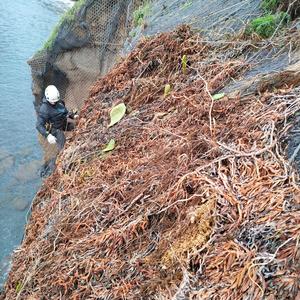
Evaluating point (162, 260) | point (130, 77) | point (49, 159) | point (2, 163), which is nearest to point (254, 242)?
point (162, 260)

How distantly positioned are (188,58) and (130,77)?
2.76 ft

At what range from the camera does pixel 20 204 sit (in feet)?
31.9

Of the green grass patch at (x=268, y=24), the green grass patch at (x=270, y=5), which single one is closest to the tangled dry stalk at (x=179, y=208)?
the green grass patch at (x=268, y=24)

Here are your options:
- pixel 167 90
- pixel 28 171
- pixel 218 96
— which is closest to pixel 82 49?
pixel 28 171

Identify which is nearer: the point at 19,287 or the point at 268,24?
the point at 19,287

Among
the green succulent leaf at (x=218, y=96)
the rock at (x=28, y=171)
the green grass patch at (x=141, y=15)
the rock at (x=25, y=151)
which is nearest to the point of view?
the green succulent leaf at (x=218, y=96)

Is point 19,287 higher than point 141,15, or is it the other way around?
point 141,15

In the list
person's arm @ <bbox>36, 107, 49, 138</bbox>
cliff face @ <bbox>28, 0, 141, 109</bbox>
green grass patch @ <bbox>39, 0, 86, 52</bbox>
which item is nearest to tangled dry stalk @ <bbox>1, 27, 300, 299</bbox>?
person's arm @ <bbox>36, 107, 49, 138</bbox>

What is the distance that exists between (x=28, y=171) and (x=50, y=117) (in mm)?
3769

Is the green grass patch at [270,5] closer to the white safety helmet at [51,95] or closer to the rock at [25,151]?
the white safety helmet at [51,95]

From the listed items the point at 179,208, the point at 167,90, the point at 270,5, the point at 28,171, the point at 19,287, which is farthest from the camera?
the point at 28,171

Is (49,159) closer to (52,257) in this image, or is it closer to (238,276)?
(52,257)

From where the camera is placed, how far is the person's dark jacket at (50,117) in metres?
7.68

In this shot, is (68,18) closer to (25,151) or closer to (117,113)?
(25,151)
